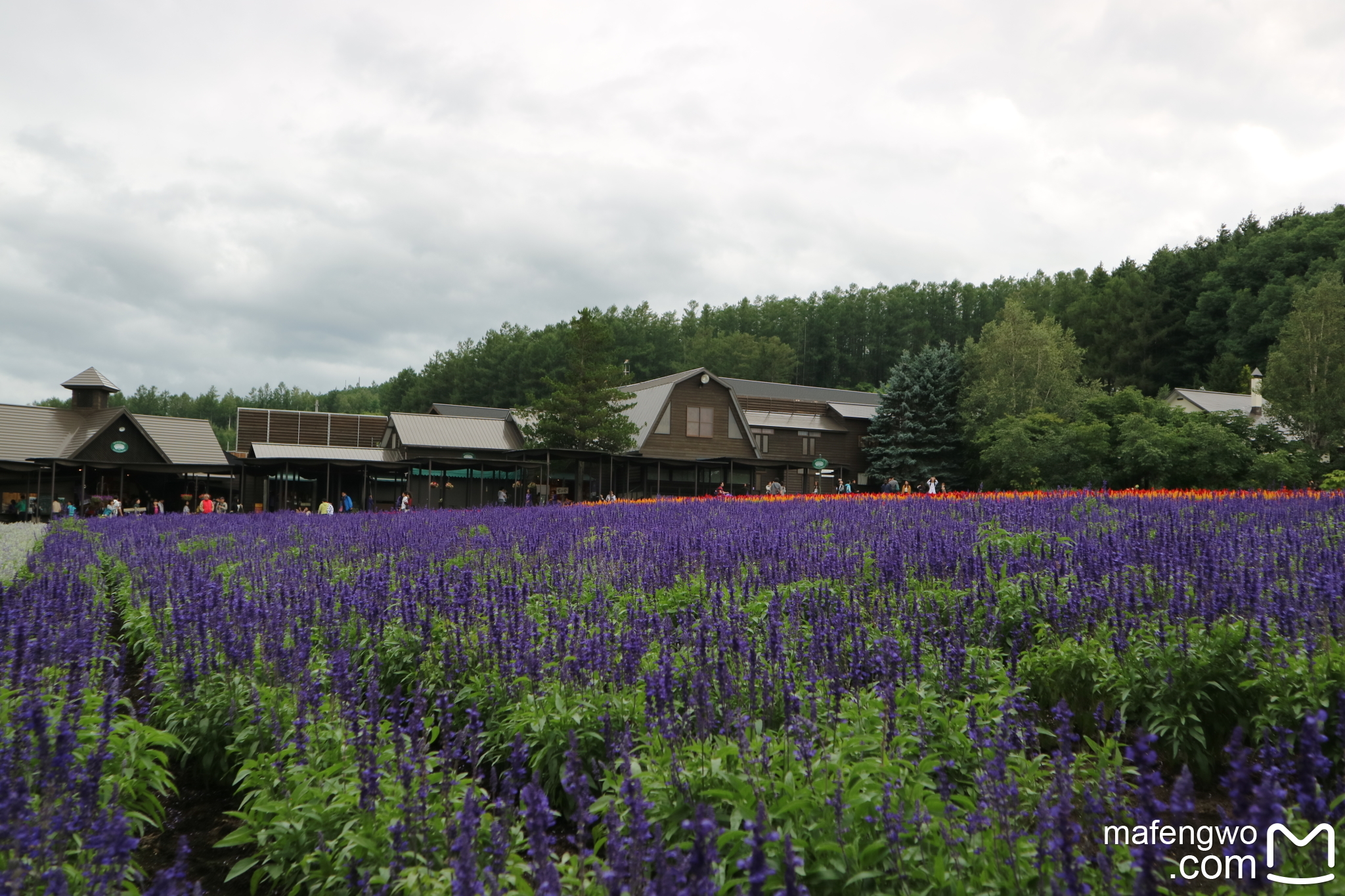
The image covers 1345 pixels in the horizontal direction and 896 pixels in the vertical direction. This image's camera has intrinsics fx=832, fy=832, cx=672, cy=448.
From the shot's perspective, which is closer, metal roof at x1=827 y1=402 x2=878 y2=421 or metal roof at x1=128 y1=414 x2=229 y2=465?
metal roof at x1=128 y1=414 x2=229 y2=465

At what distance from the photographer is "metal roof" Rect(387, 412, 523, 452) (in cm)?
4759

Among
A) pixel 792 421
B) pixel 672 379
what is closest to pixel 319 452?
pixel 672 379

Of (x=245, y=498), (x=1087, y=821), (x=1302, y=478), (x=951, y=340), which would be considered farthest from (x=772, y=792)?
(x=951, y=340)

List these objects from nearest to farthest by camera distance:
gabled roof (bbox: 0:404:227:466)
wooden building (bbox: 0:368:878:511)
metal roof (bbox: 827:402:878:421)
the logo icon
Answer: the logo icon, wooden building (bbox: 0:368:878:511), gabled roof (bbox: 0:404:227:466), metal roof (bbox: 827:402:878:421)

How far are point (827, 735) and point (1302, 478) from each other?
36699mm

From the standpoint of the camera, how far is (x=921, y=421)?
52.5m

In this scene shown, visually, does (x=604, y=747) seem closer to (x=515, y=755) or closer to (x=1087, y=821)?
Answer: (x=515, y=755)

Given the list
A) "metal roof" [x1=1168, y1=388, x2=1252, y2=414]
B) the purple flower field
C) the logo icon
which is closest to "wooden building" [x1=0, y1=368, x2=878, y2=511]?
"metal roof" [x1=1168, y1=388, x2=1252, y2=414]

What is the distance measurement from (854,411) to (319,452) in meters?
35.3

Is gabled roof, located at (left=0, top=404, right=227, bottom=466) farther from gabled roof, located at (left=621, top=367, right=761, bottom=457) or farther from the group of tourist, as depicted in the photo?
the group of tourist

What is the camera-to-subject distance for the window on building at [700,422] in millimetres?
48375

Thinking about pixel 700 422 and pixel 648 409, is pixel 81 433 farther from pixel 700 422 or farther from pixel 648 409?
pixel 700 422

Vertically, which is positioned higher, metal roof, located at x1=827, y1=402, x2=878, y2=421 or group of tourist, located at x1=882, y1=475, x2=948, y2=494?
metal roof, located at x1=827, y1=402, x2=878, y2=421

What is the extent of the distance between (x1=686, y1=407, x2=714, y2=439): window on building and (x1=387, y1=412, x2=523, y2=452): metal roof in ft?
33.3
